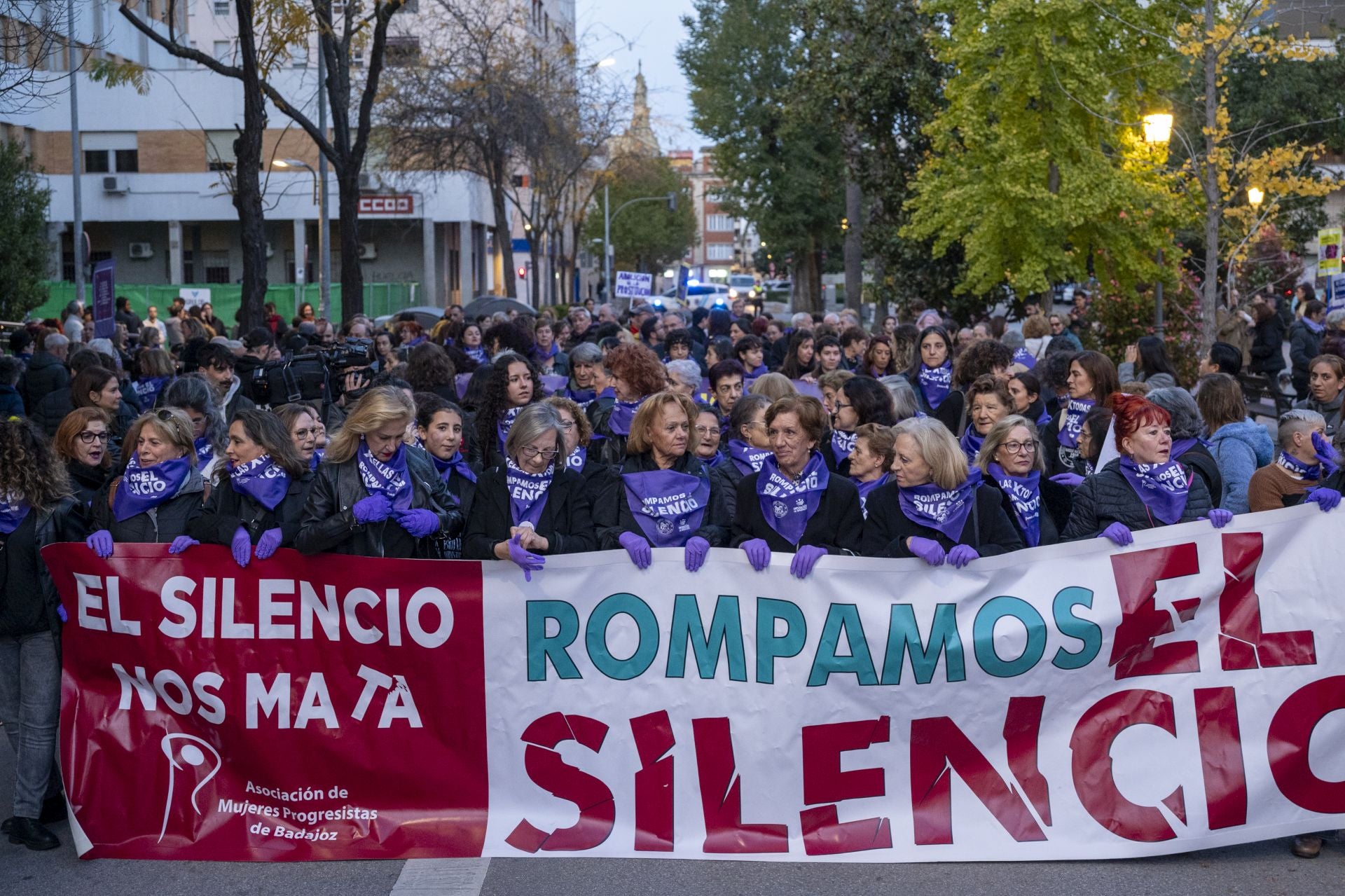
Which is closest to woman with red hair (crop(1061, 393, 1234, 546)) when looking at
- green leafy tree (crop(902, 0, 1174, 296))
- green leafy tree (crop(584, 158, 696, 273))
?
green leafy tree (crop(902, 0, 1174, 296))

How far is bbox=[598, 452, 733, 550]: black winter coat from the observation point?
6.32 meters

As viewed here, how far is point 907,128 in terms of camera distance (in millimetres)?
28062

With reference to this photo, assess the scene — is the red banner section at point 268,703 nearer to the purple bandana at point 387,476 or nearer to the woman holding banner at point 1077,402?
the purple bandana at point 387,476

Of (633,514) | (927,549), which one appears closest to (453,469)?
(633,514)

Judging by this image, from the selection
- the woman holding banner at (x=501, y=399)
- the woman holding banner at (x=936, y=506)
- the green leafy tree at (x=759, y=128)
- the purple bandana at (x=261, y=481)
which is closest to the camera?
the woman holding banner at (x=936, y=506)

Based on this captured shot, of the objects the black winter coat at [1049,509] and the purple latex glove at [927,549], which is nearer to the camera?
the purple latex glove at [927,549]

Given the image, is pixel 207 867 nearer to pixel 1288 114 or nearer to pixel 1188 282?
pixel 1188 282

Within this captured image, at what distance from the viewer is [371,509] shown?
232 inches

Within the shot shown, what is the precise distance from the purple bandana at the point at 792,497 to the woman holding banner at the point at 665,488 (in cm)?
27

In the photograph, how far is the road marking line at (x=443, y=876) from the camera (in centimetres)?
534

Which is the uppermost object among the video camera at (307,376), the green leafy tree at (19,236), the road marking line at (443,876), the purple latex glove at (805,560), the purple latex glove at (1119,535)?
the green leafy tree at (19,236)

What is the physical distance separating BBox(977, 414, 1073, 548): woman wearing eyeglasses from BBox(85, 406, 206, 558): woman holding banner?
10.7 ft

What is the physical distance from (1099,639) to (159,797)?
3559 mm

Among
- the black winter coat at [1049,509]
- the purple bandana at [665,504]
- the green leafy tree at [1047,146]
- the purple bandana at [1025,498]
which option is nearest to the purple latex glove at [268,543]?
the purple bandana at [665,504]
